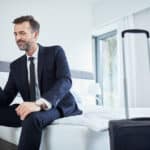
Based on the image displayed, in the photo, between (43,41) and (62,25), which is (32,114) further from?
(62,25)

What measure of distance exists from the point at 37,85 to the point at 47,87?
7 cm

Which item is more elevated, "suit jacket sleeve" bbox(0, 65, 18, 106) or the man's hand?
"suit jacket sleeve" bbox(0, 65, 18, 106)

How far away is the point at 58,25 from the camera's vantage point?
140 inches

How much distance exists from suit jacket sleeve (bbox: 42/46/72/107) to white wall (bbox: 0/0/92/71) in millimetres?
1435

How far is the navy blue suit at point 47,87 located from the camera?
1402 mm

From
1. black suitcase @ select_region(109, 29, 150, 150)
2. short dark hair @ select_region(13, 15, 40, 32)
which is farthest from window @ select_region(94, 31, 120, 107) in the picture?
black suitcase @ select_region(109, 29, 150, 150)

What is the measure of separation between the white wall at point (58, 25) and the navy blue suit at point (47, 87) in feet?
3.94

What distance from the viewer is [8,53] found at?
2949mm

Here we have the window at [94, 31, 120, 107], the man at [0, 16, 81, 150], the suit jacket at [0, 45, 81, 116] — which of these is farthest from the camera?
the window at [94, 31, 120, 107]

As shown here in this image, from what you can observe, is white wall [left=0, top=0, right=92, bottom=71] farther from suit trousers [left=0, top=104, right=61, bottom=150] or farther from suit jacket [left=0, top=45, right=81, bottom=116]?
suit trousers [left=0, top=104, right=61, bottom=150]

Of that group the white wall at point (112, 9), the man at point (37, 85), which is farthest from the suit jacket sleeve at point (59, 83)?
the white wall at point (112, 9)

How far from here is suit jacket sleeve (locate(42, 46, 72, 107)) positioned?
141cm

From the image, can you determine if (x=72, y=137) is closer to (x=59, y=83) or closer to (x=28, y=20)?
(x=59, y=83)

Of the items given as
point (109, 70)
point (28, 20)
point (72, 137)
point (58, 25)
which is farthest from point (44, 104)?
point (109, 70)
